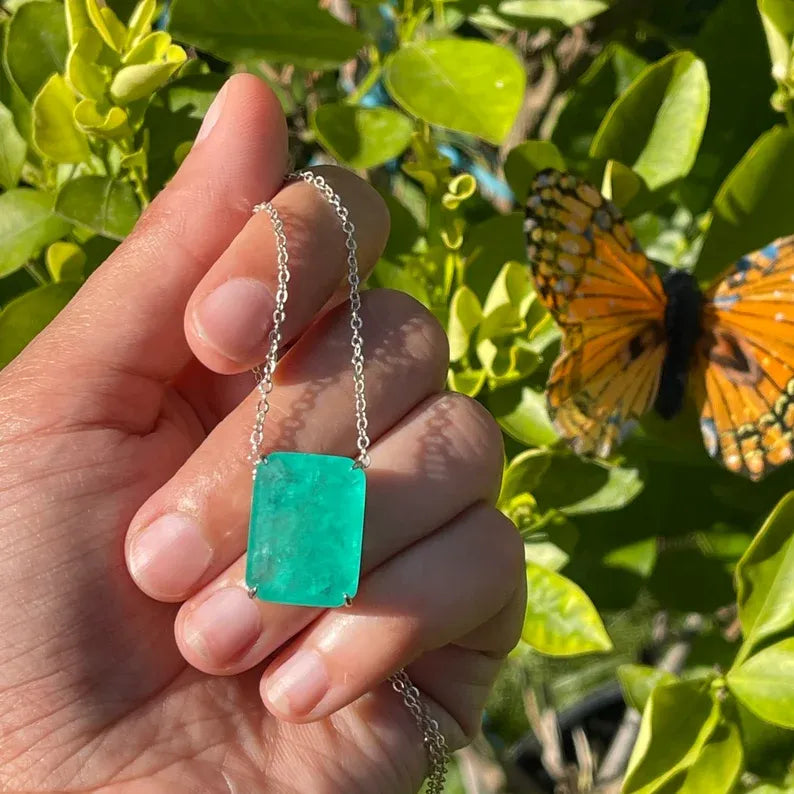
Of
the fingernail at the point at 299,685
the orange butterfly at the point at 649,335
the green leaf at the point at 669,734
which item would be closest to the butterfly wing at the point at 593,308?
the orange butterfly at the point at 649,335

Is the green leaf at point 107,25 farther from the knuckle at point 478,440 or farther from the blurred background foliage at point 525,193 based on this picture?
the knuckle at point 478,440

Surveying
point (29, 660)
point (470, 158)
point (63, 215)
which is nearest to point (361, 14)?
point (470, 158)

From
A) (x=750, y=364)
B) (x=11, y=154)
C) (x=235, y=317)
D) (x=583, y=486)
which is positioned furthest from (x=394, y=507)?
(x=750, y=364)

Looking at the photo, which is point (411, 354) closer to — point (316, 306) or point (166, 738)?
point (316, 306)

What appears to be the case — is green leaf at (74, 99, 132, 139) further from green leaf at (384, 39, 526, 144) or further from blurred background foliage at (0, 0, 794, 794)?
green leaf at (384, 39, 526, 144)

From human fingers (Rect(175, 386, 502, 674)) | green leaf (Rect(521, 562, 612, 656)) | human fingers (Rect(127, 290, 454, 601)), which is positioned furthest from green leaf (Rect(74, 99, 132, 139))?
green leaf (Rect(521, 562, 612, 656))

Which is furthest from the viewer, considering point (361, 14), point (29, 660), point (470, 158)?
point (470, 158)

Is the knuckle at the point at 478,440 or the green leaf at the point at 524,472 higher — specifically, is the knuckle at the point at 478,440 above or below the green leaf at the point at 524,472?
above
